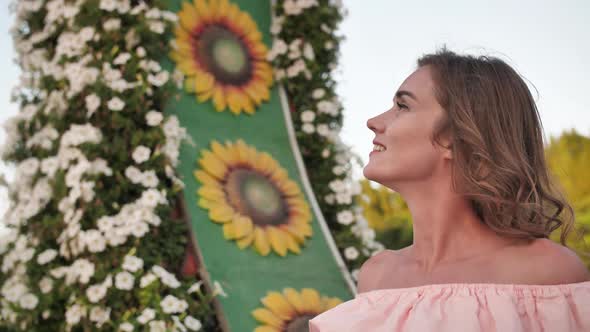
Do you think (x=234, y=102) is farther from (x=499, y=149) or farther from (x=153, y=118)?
(x=499, y=149)

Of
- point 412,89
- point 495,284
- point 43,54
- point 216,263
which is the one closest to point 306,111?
point 216,263

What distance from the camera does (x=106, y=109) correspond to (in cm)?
285

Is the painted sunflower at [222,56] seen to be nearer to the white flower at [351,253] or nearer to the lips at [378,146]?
the white flower at [351,253]

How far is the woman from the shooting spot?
4.61 feet

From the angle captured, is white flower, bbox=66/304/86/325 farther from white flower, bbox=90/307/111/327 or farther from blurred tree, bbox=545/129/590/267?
blurred tree, bbox=545/129/590/267

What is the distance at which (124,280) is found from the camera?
2625 mm

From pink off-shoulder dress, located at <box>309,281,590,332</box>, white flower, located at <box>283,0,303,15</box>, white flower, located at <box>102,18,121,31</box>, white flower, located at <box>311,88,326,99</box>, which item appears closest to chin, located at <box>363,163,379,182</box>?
pink off-shoulder dress, located at <box>309,281,590,332</box>

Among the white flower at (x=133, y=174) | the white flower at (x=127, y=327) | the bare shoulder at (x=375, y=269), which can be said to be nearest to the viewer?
the bare shoulder at (x=375, y=269)

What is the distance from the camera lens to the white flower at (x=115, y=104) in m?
2.81

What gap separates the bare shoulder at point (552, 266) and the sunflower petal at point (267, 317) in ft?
5.03

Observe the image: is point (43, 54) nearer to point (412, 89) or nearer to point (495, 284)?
point (412, 89)

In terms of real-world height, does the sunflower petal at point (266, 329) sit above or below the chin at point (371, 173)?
below

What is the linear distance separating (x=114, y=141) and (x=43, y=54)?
65 centimetres

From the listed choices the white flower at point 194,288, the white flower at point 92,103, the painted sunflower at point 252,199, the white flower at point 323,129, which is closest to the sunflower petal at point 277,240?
the painted sunflower at point 252,199
